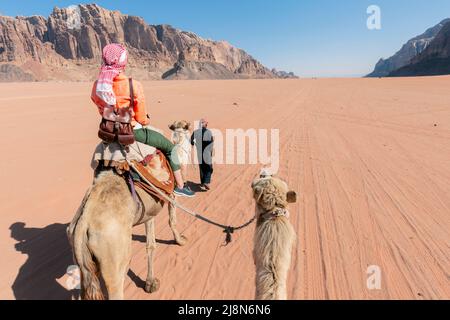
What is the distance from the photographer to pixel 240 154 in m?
12.8

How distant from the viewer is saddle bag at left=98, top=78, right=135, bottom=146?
370 cm

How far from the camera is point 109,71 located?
372 cm

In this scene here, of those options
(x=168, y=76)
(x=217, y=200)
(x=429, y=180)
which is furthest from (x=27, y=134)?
(x=168, y=76)

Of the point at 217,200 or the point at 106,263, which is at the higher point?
the point at 106,263

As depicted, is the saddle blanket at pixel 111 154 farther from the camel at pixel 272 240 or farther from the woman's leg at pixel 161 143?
the camel at pixel 272 240

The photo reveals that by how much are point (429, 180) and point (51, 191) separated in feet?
39.5

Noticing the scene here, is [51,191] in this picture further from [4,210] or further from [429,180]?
[429,180]

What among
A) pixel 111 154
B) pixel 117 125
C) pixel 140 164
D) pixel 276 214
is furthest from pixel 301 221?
pixel 117 125

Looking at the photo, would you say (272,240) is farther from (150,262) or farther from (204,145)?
(204,145)

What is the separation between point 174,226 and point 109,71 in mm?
3514

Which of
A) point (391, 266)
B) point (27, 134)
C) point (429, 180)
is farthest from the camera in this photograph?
point (27, 134)

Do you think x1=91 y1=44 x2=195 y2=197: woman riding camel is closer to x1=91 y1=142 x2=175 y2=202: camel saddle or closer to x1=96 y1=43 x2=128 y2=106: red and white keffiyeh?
x1=96 y1=43 x2=128 y2=106: red and white keffiyeh

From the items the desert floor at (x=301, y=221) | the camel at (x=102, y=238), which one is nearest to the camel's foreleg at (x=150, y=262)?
the desert floor at (x=301, y=221)
